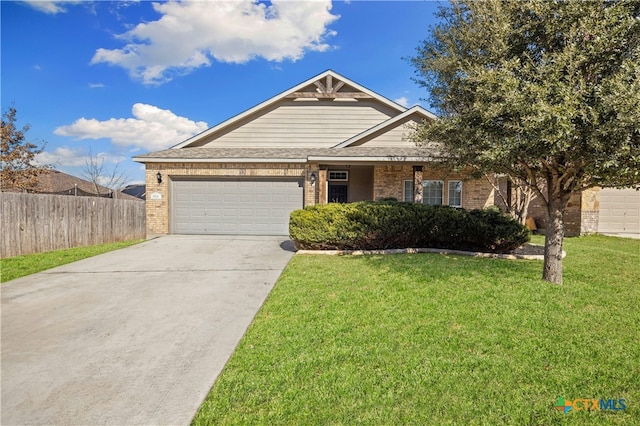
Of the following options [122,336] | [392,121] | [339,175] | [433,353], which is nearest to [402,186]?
[392,121]

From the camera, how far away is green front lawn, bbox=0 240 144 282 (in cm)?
654

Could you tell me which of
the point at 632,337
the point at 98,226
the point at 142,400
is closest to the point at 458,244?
the point at 632,337

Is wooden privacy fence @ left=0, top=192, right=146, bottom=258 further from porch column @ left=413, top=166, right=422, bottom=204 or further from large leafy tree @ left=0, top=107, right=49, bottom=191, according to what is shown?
porch column @ left=413, top=166, right=422, bottom=204

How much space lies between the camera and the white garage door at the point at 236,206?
39.6 feet

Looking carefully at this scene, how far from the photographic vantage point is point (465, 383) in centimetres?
276

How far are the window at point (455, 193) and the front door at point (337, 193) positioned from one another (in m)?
4.43

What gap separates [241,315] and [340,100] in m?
11.8

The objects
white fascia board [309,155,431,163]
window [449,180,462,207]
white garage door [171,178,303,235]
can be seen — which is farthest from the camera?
window [449,180,462,207]

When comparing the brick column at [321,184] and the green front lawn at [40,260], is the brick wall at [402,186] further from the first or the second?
the green front lawn at [40,260]

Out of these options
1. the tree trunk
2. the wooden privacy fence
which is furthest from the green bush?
the wooden privacy fence

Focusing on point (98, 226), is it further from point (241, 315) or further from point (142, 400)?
point (142, 400)

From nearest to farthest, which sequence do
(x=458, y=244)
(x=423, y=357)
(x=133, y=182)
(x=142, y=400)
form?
1. (x=142, y=400)
2. (x=423, y=357)
3. (x=458, y=244)
4. (x=133, y=182)

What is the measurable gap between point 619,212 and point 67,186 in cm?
3178

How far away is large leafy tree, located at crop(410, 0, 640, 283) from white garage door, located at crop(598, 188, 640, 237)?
400 inches
